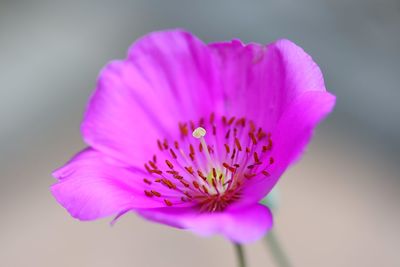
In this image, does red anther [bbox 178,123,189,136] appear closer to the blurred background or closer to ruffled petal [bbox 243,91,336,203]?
ruffled petal [bbox 243,91,336,203]

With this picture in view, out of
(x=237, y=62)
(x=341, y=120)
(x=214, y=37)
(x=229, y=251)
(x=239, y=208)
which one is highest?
(x=237, y=62)

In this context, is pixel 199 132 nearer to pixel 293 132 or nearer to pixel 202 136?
pixel 202 136

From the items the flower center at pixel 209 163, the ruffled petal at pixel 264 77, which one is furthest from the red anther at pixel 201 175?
the ruffled petal at pixel 264 77

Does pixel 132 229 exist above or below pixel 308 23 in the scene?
below

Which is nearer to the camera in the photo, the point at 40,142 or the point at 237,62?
the point at 237,62

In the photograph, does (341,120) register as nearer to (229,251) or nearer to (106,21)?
(229,251)

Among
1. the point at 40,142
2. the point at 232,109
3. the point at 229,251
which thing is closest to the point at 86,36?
the point at 40,142

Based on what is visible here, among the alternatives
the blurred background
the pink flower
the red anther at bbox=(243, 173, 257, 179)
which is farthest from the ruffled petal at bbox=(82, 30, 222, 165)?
the blurred background

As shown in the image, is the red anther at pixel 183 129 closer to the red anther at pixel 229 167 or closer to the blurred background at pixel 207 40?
the red anther at pixel 229 167
